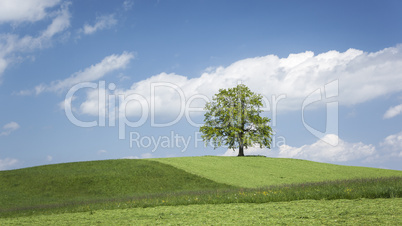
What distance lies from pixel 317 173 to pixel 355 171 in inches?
208

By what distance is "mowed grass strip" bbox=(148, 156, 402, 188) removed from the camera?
29469 mm

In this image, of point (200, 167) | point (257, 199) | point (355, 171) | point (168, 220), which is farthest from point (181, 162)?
point (168, 220)

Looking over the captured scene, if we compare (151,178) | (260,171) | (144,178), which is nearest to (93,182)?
(144,178)

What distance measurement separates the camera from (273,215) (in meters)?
9.42

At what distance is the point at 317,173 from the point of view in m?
33.9

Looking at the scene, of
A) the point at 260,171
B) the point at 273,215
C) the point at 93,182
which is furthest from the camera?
the point at 260,171

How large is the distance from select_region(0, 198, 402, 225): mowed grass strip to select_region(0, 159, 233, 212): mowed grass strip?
12926 mm

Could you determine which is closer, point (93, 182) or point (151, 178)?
point (93, 182)

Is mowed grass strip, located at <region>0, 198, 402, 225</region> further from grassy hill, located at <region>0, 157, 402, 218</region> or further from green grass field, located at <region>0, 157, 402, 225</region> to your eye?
grassy hill, located at <region>0, 157, 402, 218</region>

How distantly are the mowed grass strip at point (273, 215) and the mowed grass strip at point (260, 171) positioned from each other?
53.9 feet

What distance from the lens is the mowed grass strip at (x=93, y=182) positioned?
2546 cm

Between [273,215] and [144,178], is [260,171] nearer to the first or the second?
[144,178]

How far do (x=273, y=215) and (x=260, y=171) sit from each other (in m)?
24.2

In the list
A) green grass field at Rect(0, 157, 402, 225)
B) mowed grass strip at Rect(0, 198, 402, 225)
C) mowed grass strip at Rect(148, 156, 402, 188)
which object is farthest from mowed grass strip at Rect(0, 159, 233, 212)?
mowed grass strip at Rect(0, 198, 402, 225)
